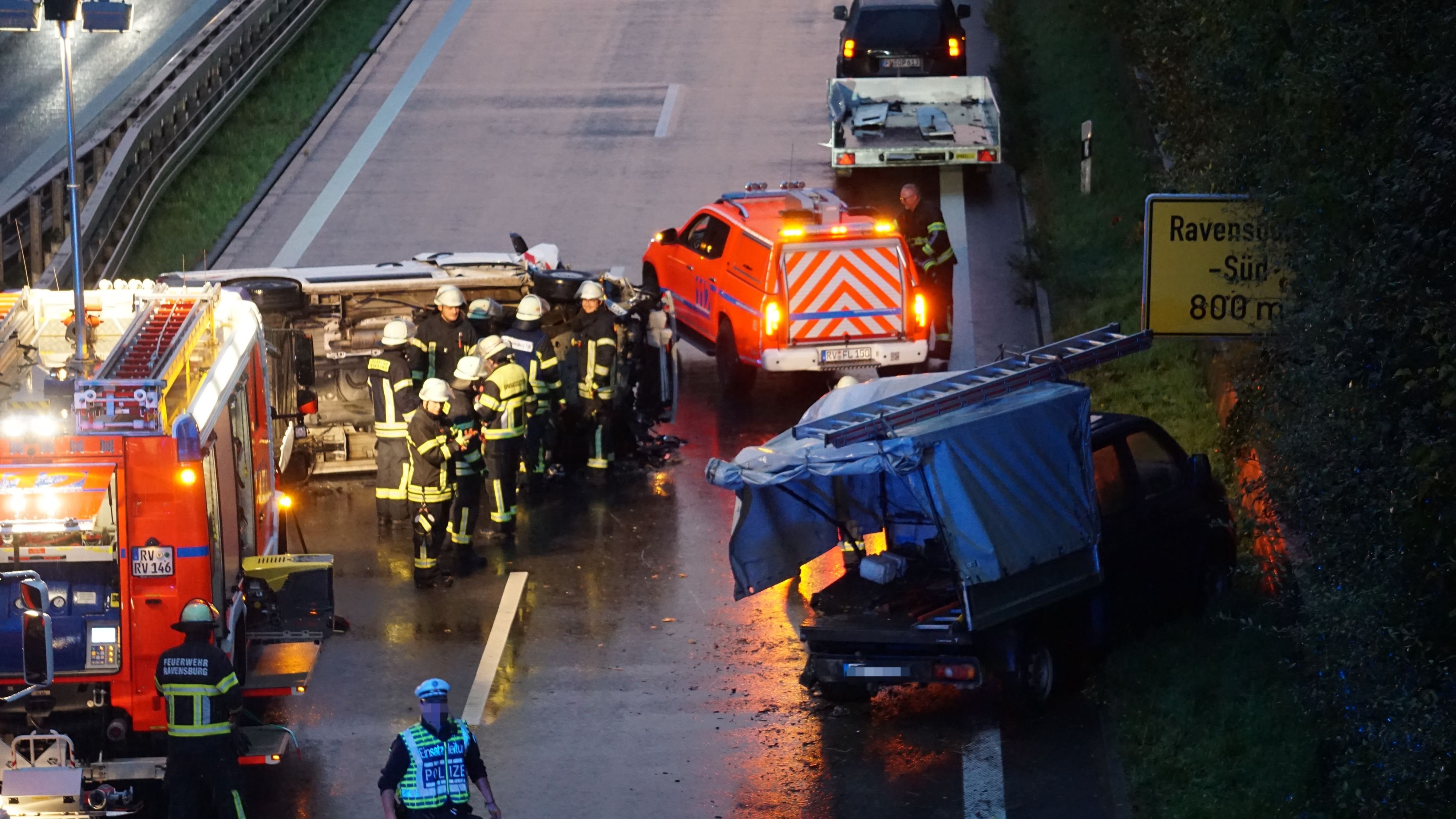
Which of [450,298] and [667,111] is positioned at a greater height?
[667,111]

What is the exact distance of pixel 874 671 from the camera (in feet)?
39.6

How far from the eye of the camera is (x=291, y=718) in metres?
12.8

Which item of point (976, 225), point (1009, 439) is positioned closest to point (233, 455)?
point (1009, 439)

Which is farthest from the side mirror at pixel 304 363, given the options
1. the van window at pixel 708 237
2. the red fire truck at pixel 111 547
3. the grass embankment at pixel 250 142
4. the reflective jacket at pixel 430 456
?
the grass embankment at pixel 250 142

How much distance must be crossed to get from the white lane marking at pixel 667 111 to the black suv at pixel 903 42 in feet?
9.72

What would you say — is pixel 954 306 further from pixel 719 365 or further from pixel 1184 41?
pixel 1184 41

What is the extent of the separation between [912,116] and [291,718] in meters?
15.3

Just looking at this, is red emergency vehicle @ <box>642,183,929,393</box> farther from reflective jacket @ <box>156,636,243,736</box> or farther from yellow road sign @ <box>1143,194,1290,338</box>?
reflective jacket @ <box>156,636,243,736</box>

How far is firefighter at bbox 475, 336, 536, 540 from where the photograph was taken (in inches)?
631

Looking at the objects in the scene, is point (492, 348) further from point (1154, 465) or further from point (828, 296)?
point (1154, 465)

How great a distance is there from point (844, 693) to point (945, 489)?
1.75 meters

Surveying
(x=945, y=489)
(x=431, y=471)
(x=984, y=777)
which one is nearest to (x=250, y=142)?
(x=431, y=471)

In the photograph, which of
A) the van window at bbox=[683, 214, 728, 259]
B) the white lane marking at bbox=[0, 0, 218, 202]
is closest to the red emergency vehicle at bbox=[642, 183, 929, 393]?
the van window at bbox=[683, 214, 728, 259]

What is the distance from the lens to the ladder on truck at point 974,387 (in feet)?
39.2
